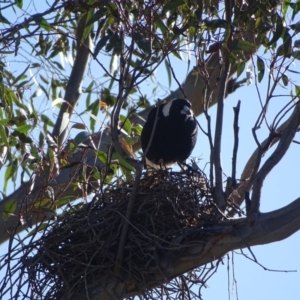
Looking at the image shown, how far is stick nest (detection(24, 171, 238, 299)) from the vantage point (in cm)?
329

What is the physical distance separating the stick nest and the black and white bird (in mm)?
835

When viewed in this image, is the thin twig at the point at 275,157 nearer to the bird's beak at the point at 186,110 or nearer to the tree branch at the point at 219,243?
the tree branch at the point at 219,243

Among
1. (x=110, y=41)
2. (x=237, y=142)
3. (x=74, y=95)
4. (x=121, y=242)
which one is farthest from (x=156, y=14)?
(x=74, y=95)

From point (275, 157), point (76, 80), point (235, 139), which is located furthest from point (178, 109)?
point (275, 157)

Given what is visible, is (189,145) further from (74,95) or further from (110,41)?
(110,41)

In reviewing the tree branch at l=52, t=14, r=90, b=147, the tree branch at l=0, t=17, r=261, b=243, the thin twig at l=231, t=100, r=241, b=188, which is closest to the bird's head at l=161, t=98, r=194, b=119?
the tree branch at l=0, t=17, r=261, b=243

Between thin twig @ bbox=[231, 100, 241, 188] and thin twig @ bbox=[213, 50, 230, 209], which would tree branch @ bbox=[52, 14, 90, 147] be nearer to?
thin twig @ bbox=[213, 50, 230, 209]

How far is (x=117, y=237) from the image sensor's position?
133 inches

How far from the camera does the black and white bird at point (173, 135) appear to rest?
4449mm

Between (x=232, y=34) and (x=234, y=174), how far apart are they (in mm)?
535

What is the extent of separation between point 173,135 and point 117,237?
1.19 meters

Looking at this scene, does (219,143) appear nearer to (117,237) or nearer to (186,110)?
(117,237)

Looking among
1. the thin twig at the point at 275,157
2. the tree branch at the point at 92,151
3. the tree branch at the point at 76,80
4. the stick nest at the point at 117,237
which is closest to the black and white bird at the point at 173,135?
the tree branch at the point at 92,151

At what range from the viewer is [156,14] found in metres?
3.42
